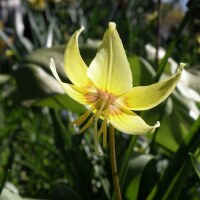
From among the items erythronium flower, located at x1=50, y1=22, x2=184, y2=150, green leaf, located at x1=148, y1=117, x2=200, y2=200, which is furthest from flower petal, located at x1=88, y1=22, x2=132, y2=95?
green leaf, located at x1=148, y1=117, x2=200, y2=200

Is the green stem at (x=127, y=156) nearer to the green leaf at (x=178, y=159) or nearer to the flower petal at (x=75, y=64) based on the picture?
the green leaf at (x=178, y=159)

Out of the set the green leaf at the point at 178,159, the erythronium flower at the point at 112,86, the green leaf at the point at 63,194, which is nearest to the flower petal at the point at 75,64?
the erythronium flower at the point at 112,86

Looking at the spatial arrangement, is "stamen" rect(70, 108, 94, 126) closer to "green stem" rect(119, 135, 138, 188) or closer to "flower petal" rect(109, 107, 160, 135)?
"flower petal" rect(109, 107, 160, 135)

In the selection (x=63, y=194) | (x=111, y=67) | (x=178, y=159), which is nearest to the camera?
(x=111, y=67)

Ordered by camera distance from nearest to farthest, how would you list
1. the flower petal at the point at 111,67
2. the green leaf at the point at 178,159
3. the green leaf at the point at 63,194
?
the flower petal at the point at 111,67, the green leaf at the point at 178,159, the green leaf at the point at 63,194

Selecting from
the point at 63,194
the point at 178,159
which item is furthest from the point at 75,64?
the point at 63,194

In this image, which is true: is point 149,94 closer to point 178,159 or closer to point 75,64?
point 75,64

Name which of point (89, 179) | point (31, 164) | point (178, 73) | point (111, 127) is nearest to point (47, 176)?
point (31, 164)
